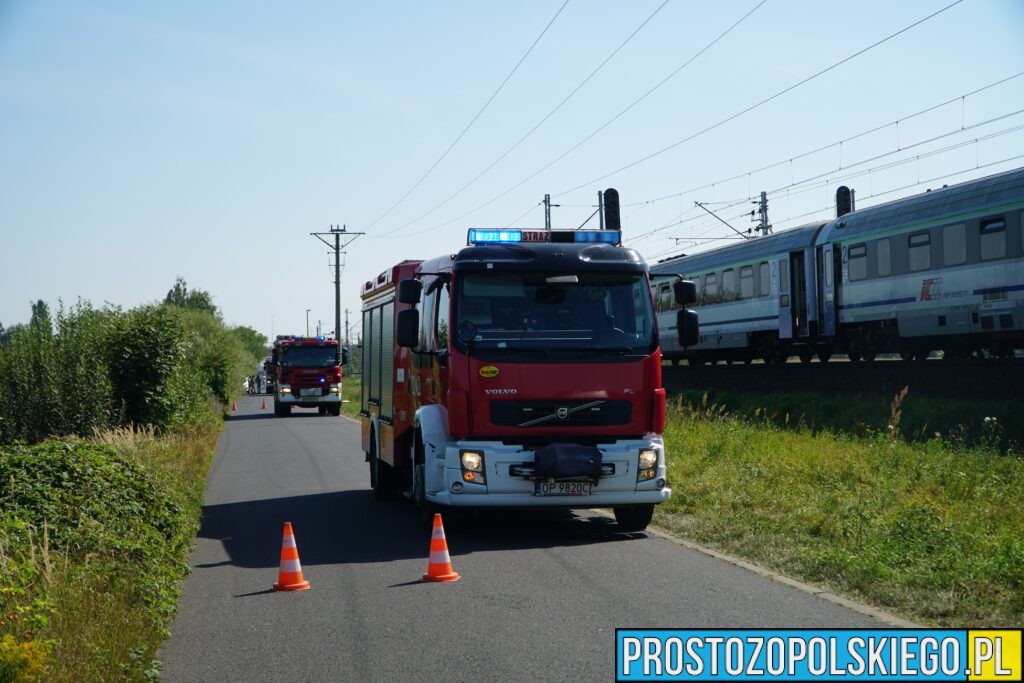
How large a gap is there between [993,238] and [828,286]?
22.9 ft

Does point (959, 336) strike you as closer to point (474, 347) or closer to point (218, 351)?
point (474, 347)

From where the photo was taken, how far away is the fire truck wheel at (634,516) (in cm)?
1150

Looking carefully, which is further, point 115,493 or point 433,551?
point 115,493

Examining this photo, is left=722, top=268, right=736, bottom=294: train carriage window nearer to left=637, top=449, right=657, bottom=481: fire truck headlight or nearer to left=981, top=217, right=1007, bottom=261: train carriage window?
left=981, top=217, right=1007, bottom=261: train carriage window

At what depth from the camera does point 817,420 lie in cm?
2384

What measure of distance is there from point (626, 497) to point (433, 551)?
2.63 meters

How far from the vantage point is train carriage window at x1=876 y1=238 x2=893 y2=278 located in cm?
2519

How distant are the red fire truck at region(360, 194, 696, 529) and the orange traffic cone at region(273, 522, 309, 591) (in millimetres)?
2200

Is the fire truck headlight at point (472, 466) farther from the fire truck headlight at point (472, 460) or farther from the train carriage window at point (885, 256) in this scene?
the train carriage window at point (885, 256)

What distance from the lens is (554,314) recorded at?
11.1 meters

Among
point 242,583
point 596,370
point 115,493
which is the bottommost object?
point 242,583

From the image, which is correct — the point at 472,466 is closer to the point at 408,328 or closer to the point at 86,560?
the point at 408,328

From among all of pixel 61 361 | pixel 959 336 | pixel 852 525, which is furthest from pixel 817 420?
pixel 61 361

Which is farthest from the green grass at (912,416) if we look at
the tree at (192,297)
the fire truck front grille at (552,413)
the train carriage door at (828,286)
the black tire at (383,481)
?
the tree at (192,297)
